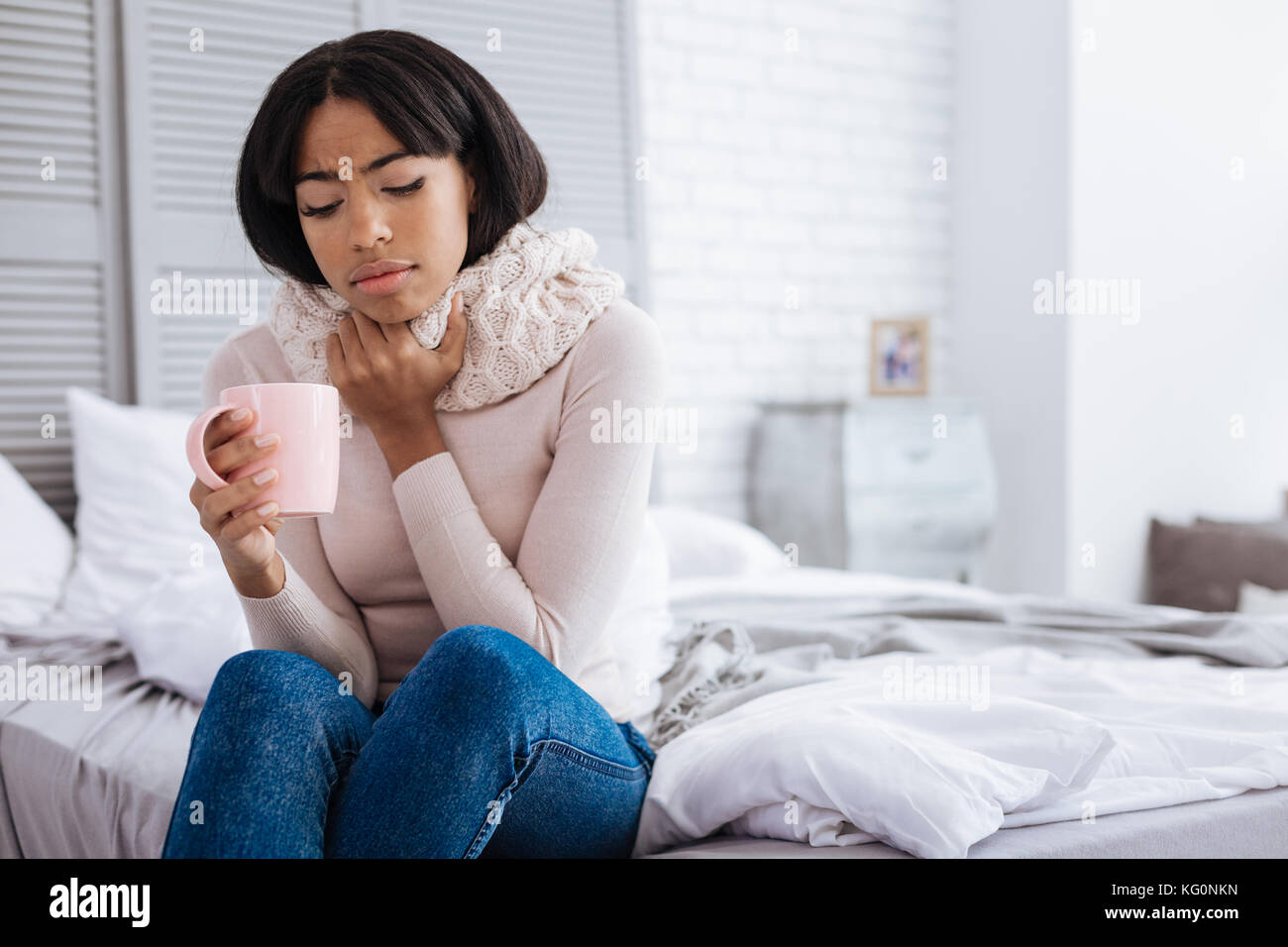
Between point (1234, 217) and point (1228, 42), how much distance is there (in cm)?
53

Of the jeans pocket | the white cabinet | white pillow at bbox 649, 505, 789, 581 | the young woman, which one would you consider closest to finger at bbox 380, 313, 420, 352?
the young woman

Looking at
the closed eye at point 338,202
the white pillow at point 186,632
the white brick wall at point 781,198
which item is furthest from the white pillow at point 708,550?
the closed eye at point 338,202

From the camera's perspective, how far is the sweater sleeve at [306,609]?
1.07 meters

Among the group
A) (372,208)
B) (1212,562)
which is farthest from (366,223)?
(1212,562)

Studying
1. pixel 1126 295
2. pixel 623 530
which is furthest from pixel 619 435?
pixel 1126 295

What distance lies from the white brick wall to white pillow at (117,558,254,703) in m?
1.82

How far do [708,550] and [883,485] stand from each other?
3.15 feet

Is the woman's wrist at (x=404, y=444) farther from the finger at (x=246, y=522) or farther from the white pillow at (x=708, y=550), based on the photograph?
the white pillow at (x=708, y=550)

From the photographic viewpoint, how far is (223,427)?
0.91 meters

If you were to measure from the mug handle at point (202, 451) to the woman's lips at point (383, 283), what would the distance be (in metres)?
0.26

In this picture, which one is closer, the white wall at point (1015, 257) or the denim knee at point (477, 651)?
the denim knee at point (477, 651)

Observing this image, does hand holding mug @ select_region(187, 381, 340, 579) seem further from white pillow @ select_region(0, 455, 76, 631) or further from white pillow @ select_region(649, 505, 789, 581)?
white pillow @ select_region(649, 505, 789, 581)
